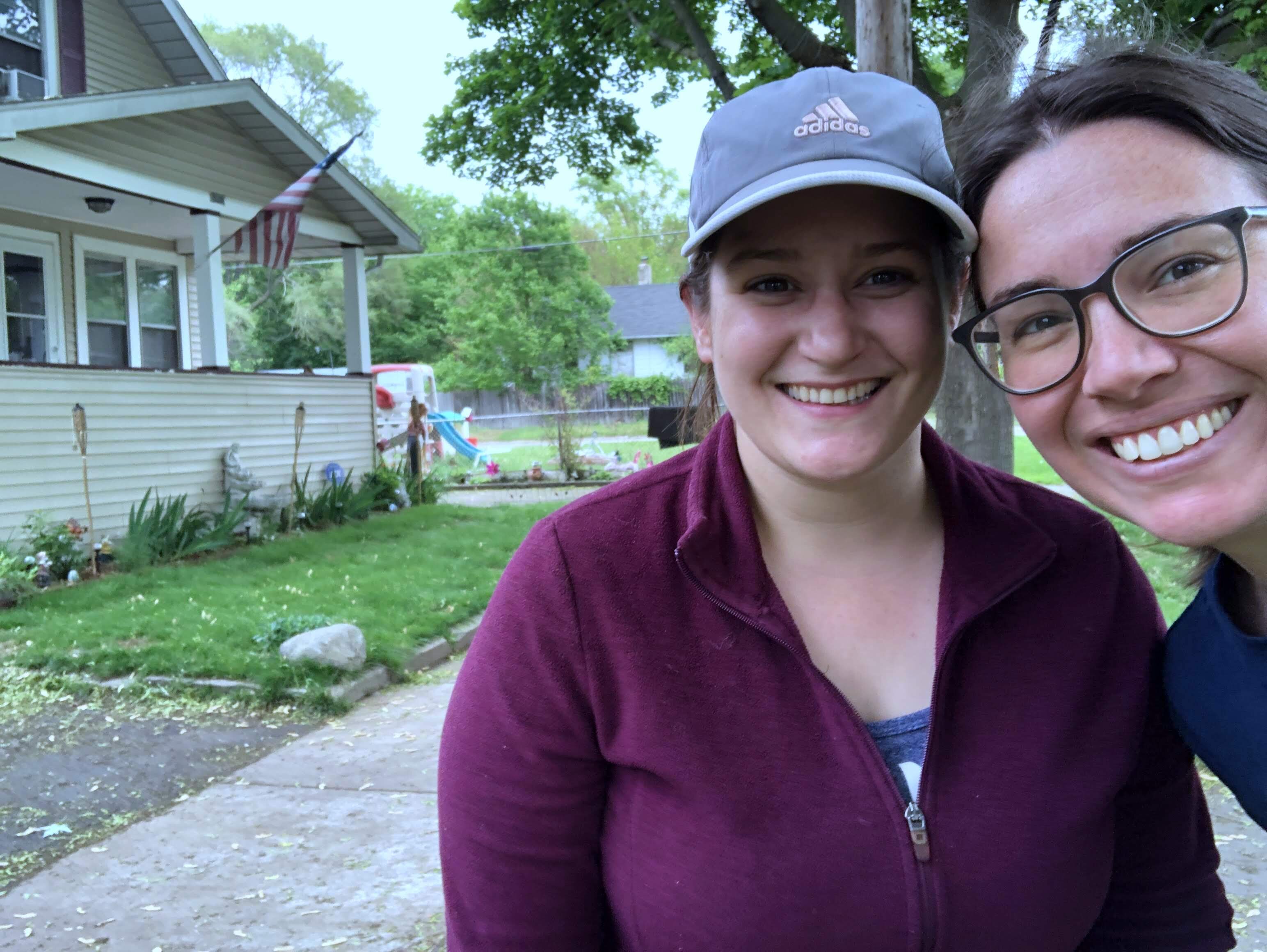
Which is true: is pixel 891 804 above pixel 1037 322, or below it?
below

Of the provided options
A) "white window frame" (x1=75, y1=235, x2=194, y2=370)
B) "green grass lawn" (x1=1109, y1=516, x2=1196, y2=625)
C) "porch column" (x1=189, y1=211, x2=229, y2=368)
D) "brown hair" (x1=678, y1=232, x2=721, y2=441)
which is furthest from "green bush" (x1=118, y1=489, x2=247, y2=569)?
"brown hair" (x1=678, y1=232, x2=721, y2=441)

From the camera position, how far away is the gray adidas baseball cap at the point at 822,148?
1444 millimetres

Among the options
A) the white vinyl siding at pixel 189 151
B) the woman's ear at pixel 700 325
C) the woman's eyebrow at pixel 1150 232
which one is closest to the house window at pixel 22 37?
the white vinyl siding at pixel 189 151

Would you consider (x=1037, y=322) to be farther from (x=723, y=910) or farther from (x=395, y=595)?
(x=395, y=595)

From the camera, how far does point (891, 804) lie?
1.48 metres

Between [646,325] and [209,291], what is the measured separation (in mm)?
38823

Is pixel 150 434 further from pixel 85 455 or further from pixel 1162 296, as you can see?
pixel 1162 296

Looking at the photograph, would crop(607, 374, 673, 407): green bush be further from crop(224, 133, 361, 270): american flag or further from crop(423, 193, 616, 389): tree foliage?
crop(224, 133, 361, 270): american flag

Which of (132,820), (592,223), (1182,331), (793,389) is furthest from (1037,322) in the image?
(592,223)

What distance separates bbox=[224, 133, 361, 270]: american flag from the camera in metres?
11.3

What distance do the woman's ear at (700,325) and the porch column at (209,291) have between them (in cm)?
1063

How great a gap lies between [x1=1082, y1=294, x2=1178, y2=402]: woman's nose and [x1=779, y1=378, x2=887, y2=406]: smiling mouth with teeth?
11.8 inches

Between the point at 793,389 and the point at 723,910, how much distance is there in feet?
2.34

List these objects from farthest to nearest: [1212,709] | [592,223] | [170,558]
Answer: [592,223]
[170,558]
[1212,709]
